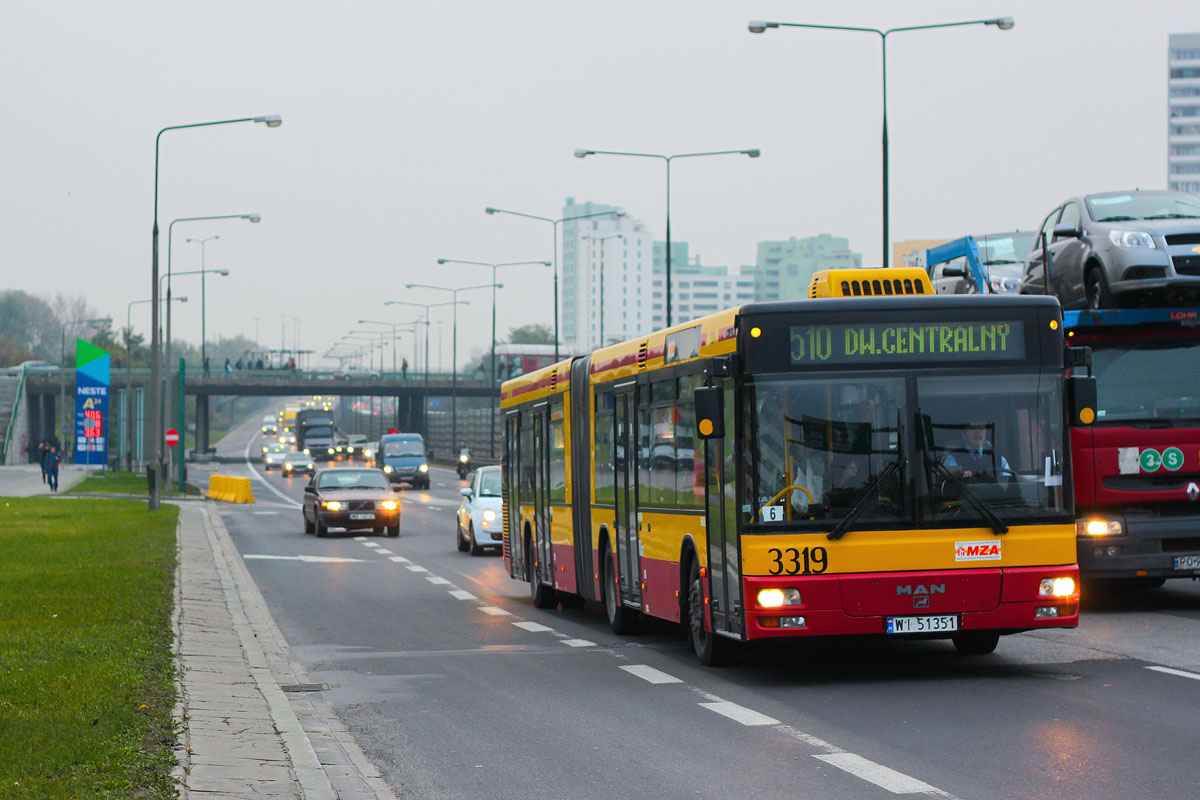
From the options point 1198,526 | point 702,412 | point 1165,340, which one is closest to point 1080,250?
point 1165,340

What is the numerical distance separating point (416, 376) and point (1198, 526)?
115703 millimetres

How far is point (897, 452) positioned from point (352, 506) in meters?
26.2

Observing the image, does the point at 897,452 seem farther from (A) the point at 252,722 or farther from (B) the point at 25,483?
(B) the point at 25,483

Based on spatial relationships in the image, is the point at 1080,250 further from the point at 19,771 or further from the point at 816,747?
the point at 19,771

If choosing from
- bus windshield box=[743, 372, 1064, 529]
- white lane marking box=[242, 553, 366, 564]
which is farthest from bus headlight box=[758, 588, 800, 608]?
white lane marking box=[242, 553, 366, 564]

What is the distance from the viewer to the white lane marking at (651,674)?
40.5 ft

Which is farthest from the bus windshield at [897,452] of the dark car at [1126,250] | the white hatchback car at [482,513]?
the white hatchback car at [482,513]

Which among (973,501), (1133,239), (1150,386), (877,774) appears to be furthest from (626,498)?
(877,774)

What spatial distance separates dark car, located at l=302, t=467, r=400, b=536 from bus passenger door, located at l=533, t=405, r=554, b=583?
17.4 meters

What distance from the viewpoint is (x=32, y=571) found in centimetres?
2236

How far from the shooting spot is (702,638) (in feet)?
42.9

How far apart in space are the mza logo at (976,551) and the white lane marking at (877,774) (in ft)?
10.0

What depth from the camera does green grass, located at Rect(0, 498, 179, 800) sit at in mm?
8086

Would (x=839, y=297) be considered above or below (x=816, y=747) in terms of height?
above
